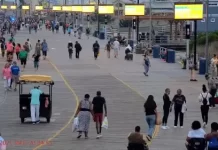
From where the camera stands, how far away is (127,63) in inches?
1919

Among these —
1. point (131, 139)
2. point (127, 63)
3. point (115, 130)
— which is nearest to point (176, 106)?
point (115, 130)

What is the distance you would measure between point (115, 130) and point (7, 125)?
359 centimetres

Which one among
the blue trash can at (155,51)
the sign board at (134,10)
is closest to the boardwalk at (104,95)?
the blue trash can at (155,51)

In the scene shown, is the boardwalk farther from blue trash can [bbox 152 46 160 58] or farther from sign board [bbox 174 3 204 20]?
sign board [bbox 174 3 204 20]

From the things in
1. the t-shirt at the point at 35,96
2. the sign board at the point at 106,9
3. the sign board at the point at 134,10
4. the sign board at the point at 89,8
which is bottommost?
the t-shirt at the point at 35,96

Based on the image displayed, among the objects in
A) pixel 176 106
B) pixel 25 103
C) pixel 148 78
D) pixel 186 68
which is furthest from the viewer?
pixel 186 68

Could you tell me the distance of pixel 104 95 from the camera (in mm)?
31266

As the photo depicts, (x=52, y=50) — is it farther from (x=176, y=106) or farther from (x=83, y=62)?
(x=176, y=106)

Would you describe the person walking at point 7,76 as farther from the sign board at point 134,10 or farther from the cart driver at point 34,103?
the sign board at point 134,10

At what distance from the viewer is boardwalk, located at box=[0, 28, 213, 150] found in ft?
65.7

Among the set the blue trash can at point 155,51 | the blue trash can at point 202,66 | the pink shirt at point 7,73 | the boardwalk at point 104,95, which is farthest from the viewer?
the blue trash can at point 155,51

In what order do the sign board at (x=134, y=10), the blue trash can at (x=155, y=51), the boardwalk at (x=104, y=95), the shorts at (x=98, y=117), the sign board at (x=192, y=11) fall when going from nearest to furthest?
the boardwalk at (x=104, y=95) < the shorts at (x=98, y=117) < the sign board at (x=192, y=11) < the blue trash can at (x=155, y=51) < the sign board at (x=134, y=10)

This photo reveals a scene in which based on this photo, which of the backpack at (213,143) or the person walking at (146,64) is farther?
the person walking at (146,64)

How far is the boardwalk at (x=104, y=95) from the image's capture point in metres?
20.0
